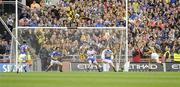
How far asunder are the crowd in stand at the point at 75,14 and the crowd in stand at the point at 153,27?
0.97 m

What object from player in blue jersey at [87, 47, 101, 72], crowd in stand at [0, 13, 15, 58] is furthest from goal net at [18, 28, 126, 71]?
crowd in stand at [0, 13, 15, 58]

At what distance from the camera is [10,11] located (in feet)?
110

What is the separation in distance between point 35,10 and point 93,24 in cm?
381

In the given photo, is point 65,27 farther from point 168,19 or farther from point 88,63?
point 168,19

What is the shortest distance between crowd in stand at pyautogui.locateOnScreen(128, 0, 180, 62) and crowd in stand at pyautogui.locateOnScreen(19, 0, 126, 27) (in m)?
0.97

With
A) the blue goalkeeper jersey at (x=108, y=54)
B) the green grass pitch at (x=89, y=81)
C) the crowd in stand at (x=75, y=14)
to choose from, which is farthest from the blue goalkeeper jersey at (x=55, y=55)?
the green grass pitch at (x=89, y=81)

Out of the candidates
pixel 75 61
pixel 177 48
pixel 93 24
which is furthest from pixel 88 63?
pixel 177 48

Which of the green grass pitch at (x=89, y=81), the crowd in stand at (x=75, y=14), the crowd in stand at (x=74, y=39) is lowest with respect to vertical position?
the green grass pitch at (x=89, y=81)

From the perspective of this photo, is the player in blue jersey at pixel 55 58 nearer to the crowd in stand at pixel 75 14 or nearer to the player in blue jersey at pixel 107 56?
the player in blue jersey at pixel 107 56

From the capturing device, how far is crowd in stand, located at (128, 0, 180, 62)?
105ft

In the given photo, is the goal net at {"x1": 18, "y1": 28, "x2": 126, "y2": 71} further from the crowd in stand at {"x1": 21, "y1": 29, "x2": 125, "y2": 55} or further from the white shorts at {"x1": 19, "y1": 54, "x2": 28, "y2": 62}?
the white shorts at {"x1": 19, "y1": 54, "x2": 28, "y2": 62}

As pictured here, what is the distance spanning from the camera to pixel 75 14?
3472 centimetres

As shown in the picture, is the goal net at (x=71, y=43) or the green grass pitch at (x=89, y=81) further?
the goal net at (x=71, y=43)

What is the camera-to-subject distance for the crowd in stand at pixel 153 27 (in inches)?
1257
